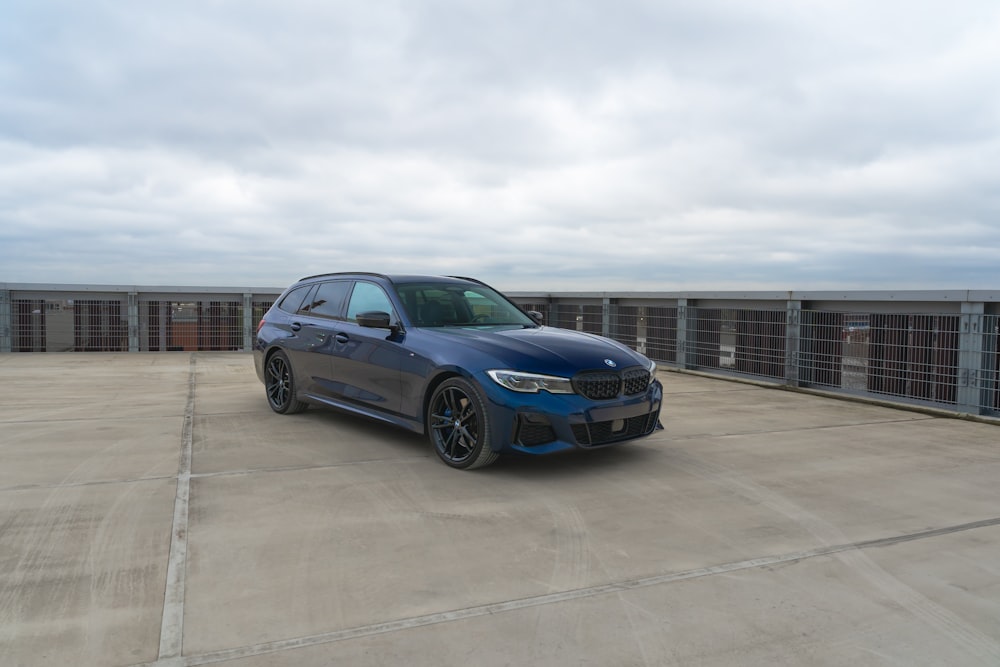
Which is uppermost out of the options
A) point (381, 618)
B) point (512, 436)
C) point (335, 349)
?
point (335, 349)

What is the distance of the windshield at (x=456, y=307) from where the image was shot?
5477mm

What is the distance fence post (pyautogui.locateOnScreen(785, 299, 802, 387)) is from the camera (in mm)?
8859

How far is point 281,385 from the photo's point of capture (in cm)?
684

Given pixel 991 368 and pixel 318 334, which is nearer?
pixel 318 334

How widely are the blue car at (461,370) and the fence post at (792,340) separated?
4401 millimetres

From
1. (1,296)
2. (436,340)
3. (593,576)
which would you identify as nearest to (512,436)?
(436,340)

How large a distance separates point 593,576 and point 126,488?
9.69 ft

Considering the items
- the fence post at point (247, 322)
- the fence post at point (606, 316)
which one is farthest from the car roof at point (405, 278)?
the fence post at point (247, 322)

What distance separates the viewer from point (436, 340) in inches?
198

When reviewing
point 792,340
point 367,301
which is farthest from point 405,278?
point 792,340

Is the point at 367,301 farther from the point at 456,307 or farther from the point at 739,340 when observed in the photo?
the point at 739,340

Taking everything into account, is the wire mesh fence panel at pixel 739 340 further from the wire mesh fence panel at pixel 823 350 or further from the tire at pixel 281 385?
the tire at pixel 281 385

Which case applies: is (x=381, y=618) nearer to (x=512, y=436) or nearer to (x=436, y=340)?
(x=512, y=436)

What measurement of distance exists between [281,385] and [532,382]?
130 inches
